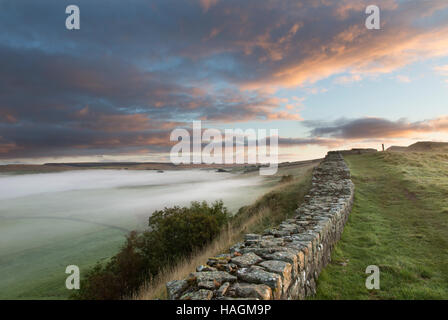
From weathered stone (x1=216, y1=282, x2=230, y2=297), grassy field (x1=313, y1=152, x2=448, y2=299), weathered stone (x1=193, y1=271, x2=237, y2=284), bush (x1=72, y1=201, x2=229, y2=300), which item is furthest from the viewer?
bush (x1=72, y1=201, x2=229, y2=300)

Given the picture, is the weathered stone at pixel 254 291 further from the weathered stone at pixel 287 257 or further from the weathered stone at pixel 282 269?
the weathered stone at pixel 287 257

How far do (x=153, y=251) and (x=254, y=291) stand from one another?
1056 cm

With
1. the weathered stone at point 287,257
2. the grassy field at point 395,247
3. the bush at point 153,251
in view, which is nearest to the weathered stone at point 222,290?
the weathered stone at point 287,257

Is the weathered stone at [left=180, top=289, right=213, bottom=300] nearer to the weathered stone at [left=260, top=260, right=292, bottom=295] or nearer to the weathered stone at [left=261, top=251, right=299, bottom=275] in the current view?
the weathered stone at [left=260, top=260, right=292, bottom=295]

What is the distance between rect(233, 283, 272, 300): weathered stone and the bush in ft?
29.5

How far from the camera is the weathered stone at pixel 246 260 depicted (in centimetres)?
409

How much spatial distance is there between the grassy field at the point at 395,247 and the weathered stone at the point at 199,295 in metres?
2.94

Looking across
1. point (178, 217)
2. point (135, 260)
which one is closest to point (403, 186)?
point (178, 217)

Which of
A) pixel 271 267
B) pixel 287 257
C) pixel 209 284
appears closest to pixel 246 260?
pixel 271 267

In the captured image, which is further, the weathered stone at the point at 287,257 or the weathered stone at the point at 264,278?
the weathered stone at the point at 287,257

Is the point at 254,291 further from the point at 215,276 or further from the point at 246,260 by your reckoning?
the point at 246,260

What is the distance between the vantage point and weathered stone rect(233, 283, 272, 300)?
3074 millimetres

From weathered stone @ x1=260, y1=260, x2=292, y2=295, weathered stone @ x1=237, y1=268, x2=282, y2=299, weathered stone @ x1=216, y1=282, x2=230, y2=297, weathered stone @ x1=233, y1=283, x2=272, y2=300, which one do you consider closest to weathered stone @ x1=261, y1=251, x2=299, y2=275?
weathered stone @ x1=260, y1=260, x2=292, y2=295
